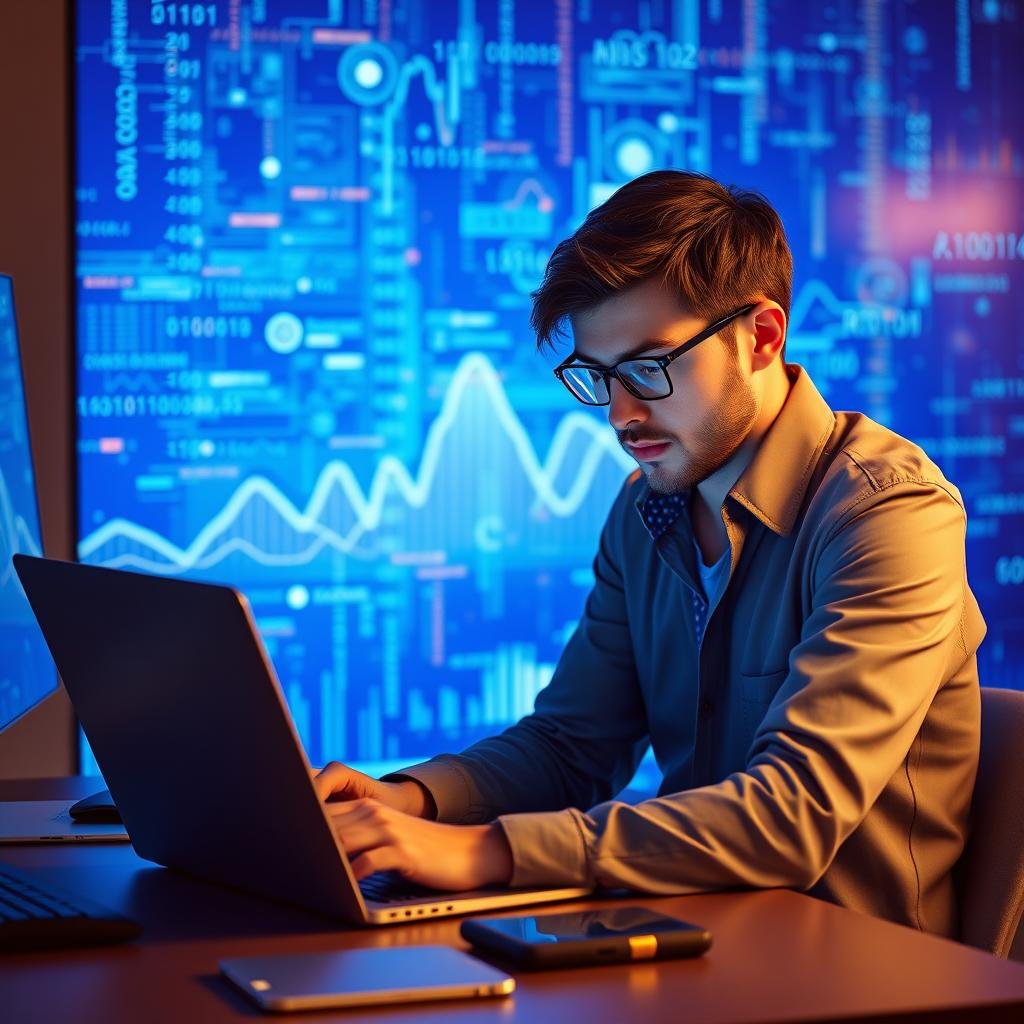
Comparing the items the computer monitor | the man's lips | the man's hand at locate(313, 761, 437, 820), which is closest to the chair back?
the man's lips

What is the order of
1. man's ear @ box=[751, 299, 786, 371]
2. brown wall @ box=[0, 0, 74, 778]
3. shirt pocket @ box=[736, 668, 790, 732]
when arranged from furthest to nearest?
1. brown wall @ box=[0, 0, 74, 778]
2. man's ear @ box=[751, 299, 786, 371]
3. shirt pocket @ box=[736, 668, 790, 732]

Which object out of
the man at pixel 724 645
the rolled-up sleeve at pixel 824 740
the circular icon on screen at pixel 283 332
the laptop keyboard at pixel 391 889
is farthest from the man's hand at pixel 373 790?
the circular icon on screen at pixel 283 332

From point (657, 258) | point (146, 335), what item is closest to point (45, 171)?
point (146, 335)

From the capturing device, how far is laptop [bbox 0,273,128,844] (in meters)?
1.50

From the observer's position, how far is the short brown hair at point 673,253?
5.16ft

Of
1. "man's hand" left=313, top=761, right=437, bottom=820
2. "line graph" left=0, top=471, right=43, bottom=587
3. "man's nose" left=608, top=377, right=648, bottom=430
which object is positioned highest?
"man's nose" left=608, top=377, right=648, bottom=430

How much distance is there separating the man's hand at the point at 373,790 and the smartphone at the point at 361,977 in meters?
0.43

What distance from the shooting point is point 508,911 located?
1.15m

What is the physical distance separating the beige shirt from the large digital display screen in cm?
131

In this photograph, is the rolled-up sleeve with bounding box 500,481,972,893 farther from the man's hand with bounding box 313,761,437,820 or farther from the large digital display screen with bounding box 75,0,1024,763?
the large digital display screen with bounding box 75,0,1024,763

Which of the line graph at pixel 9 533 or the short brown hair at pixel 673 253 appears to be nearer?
the short brown hair at pixel 673 253

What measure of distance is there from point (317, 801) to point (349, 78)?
235cm

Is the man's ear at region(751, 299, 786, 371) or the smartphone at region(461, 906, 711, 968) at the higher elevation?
the man's ear at region(751, 299, 786, 371)

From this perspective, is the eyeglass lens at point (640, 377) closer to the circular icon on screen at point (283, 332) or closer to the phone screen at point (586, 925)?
the phone screen at point (586, 925)
